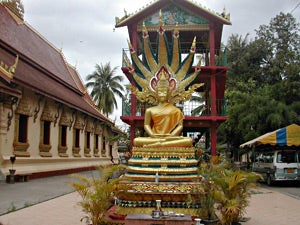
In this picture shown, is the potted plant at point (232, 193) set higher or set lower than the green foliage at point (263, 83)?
lower

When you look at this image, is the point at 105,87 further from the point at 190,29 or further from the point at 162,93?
the point at 162,93

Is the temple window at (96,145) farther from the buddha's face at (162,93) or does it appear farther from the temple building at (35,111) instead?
the buddha's face at (162,93)

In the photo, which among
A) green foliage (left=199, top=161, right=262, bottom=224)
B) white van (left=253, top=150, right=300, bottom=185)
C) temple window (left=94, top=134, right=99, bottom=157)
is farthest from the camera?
temple window (left=94, top=134, right=99, bottom=157)

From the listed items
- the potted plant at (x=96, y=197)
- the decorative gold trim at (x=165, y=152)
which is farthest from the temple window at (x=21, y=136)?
the potted plant at (x=96, y=197)

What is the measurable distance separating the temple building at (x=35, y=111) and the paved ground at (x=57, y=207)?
2208mm

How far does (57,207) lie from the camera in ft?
27.6

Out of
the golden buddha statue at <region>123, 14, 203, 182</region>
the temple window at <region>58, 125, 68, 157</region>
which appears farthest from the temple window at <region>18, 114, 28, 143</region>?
the golden buddha statue at <region>123, 14, 203, 182</region>

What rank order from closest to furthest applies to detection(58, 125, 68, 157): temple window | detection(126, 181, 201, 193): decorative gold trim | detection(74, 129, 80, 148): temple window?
detection(126, 181, 201, 193): decorative gold trim → detection(58, 125, 68, 157): temple window → detection(74, 129, 80, 148): temple window

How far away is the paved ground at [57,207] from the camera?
267 inches

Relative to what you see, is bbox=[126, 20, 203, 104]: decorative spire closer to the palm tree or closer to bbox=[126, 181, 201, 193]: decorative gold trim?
bbox=[126, 181, 201, 193]: decorative gold trim

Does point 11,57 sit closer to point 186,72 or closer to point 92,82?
point 186,72

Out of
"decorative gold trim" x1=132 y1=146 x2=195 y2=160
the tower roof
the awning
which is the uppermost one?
the tower roof

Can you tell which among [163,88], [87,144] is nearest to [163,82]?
[163,88]

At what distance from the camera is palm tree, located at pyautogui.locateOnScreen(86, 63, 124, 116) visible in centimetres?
3638
